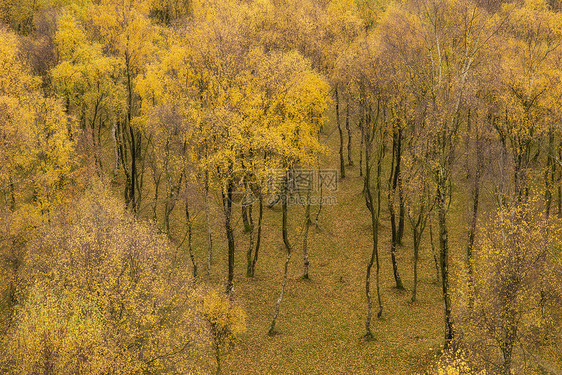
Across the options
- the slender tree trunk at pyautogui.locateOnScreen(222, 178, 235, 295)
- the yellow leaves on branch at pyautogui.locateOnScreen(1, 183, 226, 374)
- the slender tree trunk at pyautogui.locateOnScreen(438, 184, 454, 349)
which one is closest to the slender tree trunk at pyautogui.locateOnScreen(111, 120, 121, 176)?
the yellow leaves on branch at pyautogui.locateOnScreen(1, 183, 226, 374)

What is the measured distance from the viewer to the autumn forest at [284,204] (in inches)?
994

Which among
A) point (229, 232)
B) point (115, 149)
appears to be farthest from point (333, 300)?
point (115, 149)

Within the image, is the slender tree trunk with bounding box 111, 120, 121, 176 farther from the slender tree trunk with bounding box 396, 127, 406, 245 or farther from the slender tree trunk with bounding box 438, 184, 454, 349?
the slender tree trunk with bounding box 438, 184, 454, 349

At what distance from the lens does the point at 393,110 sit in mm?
36781

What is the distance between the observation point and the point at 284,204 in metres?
39.8

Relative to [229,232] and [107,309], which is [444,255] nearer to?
[229,232]

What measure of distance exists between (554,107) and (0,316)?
4119cm

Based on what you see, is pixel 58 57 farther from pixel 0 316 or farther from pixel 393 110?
pixel 393 110

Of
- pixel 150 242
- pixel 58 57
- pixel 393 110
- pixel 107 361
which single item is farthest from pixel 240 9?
pixel 107 361

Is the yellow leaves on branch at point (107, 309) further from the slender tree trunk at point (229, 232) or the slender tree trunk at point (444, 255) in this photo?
the slender tree trunk at point (444, 255)

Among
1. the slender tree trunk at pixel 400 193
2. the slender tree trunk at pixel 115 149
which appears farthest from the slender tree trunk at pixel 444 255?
the slender tree trunk at pixel 115 149

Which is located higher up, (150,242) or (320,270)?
(150,242)

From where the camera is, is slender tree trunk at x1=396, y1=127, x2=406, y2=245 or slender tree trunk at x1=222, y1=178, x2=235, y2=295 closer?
slender tree trunk at x1=222, y1=178, x2=235, y2=295

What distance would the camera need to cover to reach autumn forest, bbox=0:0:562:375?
2525 cm
